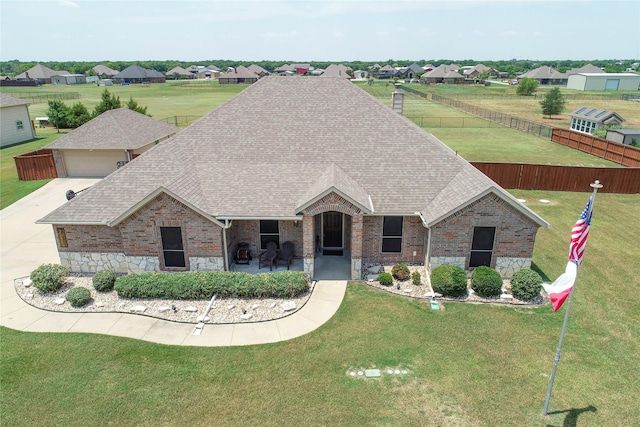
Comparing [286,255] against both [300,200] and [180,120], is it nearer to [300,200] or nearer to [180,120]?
[300,200]

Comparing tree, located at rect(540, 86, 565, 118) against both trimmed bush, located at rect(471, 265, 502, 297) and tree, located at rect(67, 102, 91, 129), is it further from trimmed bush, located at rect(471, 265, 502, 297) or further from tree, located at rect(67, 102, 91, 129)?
tree, located at rect(67, 102, 91, 129)

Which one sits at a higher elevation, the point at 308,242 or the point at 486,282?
the point at 308,242

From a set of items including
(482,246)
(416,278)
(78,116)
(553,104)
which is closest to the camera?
(416,278)

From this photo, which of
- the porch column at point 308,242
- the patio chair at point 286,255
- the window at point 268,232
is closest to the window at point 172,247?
the window at point 268,232

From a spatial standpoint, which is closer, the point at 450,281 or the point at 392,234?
the point at 450,281

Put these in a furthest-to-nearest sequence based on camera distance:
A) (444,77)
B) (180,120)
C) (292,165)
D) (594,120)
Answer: (444,77) < (180,120) < (594,120) < (292,165)

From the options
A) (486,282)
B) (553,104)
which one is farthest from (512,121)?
(486,282)

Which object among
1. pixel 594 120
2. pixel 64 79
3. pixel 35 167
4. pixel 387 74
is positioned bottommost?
pixel 35 167
